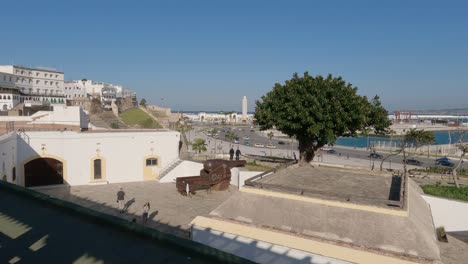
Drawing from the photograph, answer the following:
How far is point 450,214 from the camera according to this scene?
18.0 metres

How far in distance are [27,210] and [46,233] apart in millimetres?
1834

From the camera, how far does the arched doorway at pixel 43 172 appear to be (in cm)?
2589

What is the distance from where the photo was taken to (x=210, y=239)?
13.7 metres

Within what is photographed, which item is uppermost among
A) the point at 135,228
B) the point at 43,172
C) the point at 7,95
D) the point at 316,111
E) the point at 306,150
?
the point at 7,95

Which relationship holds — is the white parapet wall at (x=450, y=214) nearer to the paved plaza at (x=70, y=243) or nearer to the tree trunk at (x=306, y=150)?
the tree trunk at (x=306, y=150)

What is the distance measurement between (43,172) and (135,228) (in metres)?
23.9

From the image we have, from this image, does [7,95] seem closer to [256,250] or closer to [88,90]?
[88,90]

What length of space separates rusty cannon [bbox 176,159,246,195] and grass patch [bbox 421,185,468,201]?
13.8m

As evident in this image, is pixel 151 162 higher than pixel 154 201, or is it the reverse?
pixel 151 162

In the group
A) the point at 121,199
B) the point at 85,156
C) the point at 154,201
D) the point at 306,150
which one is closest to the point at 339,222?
the point at 121,199

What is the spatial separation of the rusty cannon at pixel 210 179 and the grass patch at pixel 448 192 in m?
13.8

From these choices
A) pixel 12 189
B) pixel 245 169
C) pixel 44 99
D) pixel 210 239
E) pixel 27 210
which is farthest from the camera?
pixel 44 99

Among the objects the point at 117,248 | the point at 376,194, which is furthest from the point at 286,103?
the point at 117,248

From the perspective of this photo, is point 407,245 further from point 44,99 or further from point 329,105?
point 44,99
